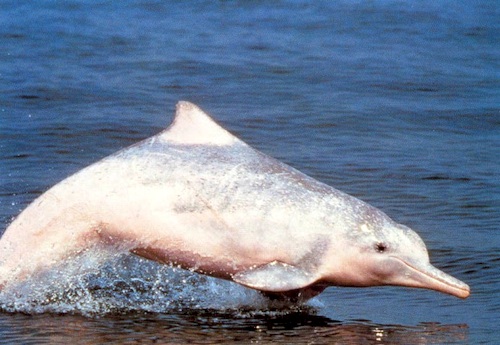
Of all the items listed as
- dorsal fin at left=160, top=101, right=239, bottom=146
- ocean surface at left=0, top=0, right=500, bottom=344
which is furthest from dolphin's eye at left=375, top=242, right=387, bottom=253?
dorsal fin at left=160, top=101, right=239, bottom=146

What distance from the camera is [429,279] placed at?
1002 centimetres

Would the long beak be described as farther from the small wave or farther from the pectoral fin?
the small wave

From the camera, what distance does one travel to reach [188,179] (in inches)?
398

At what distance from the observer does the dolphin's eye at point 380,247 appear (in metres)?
10.1

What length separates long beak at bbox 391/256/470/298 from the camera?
998cm

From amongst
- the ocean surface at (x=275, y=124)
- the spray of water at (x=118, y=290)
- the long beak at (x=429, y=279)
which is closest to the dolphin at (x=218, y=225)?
the long beak at (x=429, y=279)

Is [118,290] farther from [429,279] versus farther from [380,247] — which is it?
[429,279]

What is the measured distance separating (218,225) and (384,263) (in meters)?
1.40

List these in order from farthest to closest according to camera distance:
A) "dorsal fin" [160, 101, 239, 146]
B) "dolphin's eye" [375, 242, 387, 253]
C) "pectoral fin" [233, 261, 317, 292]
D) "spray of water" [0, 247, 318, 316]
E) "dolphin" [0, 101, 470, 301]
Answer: "dorsal fin" [160, 101, 239, 146] → "spray of water" [0, 247, 318, 316] → "dolphin's eye" [375, 242, 387, 253] → "dolphin" [0, 101, 470, 301] → "pectoral fin" [233, 261, 317, 292]

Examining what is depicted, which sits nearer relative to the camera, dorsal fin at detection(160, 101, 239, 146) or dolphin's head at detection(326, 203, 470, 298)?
dolphin's head at detection(326, 203, 470, 298)

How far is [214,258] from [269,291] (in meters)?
0.56

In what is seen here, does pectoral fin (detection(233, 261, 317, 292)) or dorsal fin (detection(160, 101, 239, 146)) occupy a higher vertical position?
dorsal fin (detection(160, 101, 239, 146))

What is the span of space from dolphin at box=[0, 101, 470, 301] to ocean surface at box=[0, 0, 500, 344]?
1.04 feet

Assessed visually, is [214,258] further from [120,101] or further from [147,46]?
[147,46]
